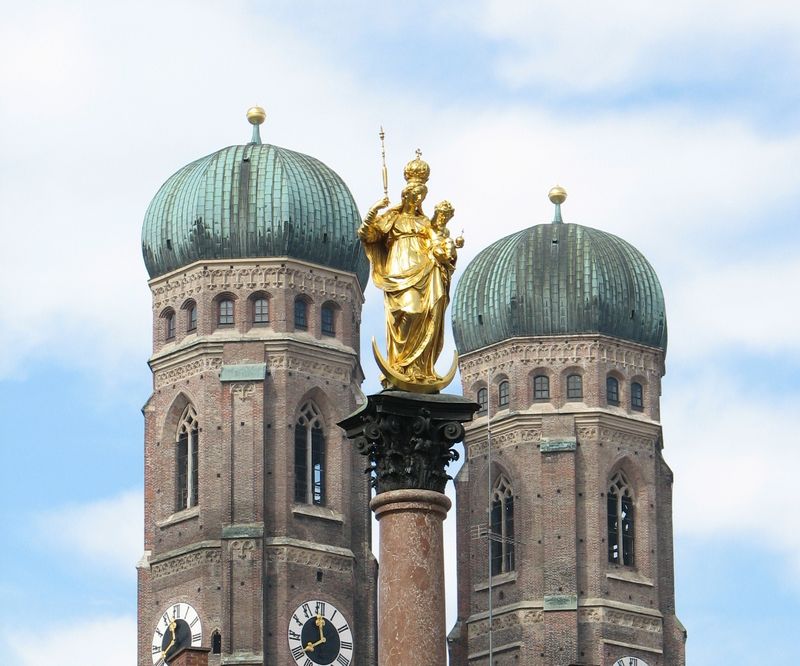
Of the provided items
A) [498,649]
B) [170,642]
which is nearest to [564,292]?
[498,649]

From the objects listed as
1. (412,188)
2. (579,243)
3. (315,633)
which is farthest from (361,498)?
(412,188)

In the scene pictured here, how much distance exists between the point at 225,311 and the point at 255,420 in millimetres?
4257

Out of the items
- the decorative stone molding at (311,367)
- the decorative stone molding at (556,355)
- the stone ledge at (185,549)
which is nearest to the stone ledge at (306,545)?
the stone ledge at (185,549)

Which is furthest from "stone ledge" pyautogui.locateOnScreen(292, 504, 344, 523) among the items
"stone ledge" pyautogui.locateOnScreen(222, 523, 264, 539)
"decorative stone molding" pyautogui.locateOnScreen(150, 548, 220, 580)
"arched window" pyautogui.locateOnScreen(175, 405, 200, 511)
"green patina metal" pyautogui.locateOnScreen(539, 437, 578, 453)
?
"green patina metal" pyautogui.locateOnScreen(539, 437, 578, 453)

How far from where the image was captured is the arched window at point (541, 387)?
9388 centimetres

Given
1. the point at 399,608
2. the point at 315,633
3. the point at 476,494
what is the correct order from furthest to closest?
the point at 476,494, the point at 315,633, the point at 399,608

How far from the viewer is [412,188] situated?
120 ft

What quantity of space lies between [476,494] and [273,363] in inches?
335

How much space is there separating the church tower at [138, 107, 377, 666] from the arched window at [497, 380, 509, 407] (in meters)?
5.70

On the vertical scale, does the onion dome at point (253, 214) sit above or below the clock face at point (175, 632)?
above

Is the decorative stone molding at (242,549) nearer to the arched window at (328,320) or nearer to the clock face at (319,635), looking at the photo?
the clock face at (319,635)

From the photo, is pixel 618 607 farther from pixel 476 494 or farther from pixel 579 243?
pixel 579 243

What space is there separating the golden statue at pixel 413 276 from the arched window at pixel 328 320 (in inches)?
2108

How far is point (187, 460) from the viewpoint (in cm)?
8850
